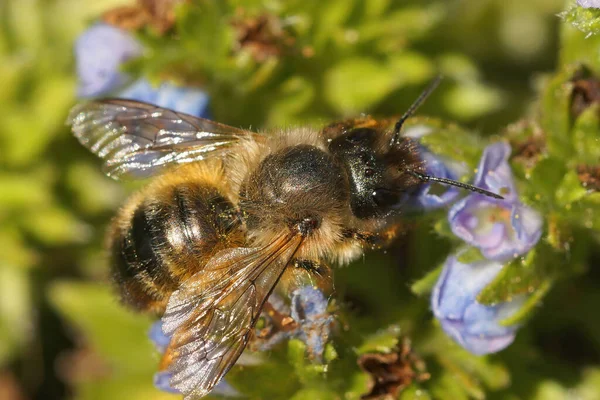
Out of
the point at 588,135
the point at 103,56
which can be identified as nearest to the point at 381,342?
the point at 588,135

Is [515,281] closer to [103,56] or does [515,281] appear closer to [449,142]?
[449,142]

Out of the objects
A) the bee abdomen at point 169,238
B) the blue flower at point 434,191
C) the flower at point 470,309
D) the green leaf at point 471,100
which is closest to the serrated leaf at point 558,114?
the blue flower at point 434,191

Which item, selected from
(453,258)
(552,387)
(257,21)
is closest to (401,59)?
(257,21)

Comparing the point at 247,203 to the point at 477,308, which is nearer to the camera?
the point at 247,203

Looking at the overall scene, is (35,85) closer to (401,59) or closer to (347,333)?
(401,59)

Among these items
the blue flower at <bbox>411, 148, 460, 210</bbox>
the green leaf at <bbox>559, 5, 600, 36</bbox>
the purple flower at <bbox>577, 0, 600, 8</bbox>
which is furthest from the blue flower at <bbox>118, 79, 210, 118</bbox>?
the purple flower at <bbox>577, 0, 600, 8</bbox>

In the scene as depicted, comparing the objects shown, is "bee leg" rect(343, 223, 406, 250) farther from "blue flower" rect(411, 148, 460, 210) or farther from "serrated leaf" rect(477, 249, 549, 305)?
"serrated leaf" rect(477, 249, 549, 305)
